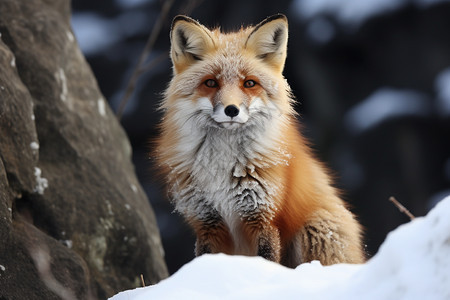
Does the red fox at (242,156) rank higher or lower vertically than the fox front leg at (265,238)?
higher

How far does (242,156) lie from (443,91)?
25.7ft

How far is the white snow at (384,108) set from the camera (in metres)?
11.0

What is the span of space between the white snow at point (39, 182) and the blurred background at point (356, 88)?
623 cm

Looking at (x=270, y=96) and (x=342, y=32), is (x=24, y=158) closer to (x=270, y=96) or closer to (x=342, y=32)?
(x=270, y=96)

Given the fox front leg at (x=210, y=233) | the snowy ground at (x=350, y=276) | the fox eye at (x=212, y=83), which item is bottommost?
the fox front leg at (x=210, y=233)

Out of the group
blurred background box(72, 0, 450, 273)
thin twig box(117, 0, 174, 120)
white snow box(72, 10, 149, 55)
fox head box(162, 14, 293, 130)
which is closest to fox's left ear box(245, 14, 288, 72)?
fox head box(162, 14, 293, 130)

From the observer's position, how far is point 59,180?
477cm

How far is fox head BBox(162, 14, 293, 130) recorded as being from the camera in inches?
153

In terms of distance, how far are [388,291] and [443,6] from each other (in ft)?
32.6

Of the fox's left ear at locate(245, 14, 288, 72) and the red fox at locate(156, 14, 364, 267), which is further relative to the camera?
the fox's left ear at locate(245, 14, 288, 72)

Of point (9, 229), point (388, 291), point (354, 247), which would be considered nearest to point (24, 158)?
point (9, 229)

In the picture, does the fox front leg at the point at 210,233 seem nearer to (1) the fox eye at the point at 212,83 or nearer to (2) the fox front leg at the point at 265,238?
(2) the fox front leg at the point at 265,238

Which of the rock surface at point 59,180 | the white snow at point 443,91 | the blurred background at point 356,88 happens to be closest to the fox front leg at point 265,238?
the rock surface at point 59,180

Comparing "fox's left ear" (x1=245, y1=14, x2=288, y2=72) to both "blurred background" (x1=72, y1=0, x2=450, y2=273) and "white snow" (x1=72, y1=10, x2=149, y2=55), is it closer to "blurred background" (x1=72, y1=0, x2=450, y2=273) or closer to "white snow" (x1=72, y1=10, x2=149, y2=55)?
"blurred background" (x1=72, y1=0, x2=450, y2=273)
